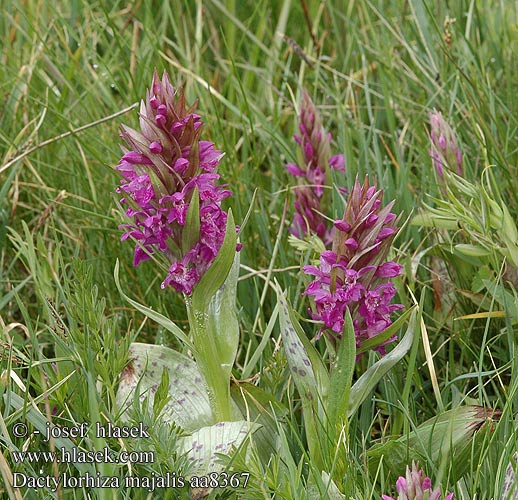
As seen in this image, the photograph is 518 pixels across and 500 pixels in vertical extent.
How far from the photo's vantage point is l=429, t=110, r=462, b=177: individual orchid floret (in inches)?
82.8

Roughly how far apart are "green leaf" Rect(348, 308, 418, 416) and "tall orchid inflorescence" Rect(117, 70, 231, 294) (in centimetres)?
37

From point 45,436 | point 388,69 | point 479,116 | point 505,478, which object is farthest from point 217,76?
point 505,478

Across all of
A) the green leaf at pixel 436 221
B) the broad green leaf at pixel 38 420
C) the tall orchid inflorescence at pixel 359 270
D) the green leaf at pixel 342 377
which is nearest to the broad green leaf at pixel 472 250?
the green leaf at pixel 436 221

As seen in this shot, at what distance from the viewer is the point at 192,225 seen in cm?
154

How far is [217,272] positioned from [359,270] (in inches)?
10.4

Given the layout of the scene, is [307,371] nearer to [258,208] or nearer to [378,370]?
[378,370]

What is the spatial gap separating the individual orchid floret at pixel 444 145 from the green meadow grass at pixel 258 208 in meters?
0.06

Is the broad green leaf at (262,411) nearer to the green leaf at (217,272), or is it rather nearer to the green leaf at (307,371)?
the green leaf at (307,371)

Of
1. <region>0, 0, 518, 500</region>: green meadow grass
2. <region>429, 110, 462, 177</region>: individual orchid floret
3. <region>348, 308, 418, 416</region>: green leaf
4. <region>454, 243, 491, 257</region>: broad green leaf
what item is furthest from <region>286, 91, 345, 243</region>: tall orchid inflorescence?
<region>348, 308, 418, 416</region>: green leaf

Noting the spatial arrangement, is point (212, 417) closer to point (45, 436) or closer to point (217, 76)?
point (45, 436)

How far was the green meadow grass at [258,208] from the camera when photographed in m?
1.53

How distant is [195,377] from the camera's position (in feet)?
5.67

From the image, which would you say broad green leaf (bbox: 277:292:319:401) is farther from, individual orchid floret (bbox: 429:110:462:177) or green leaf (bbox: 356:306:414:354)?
individual orchid floret (bbox: 429:110:462:177)

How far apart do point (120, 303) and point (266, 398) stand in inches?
29.8
